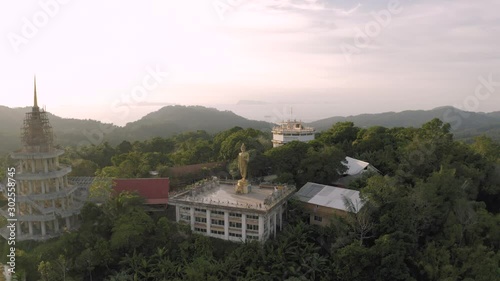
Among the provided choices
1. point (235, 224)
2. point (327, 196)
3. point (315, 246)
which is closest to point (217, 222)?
point (235, 224)

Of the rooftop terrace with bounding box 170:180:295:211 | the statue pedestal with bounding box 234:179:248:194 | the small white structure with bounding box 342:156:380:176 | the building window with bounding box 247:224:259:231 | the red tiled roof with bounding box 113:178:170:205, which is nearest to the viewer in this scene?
the building window with bounding box 247:224:259:231

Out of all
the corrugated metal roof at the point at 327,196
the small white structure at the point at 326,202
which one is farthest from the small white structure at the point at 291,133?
the small white structure at the point at 326,202

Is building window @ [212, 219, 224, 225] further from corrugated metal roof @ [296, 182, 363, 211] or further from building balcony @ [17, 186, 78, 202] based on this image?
building balcony @ [17, 186, 78, 202]

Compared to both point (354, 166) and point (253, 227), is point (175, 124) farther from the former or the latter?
point (253, 227)

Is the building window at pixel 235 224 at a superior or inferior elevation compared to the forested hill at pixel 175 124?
inferior

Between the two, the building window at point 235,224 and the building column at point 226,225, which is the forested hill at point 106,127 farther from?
the building window at point 235,224

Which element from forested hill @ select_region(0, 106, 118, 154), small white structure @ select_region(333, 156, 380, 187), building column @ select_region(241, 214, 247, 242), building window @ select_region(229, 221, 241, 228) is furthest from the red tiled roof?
forested hill @ select_region(0, 106, 118, 154)

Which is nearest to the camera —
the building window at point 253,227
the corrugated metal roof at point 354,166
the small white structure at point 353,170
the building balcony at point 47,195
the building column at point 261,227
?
the building column at point 261,227
